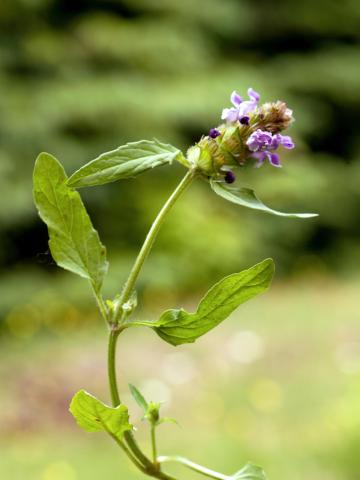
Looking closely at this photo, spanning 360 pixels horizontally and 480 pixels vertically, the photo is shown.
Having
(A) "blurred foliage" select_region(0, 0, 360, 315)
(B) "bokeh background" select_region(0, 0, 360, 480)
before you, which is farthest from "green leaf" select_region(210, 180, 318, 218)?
(A) "blurred foliage" select_region(0, 0, 360, 315)

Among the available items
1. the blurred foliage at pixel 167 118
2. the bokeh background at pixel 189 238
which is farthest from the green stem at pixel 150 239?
the blurred foliage at pixel 167 118

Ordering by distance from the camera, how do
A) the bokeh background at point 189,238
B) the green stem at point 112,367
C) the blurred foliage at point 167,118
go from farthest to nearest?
the blurred foliage at point 167,118
the bokeh background at point 189,238
the green stem at point 112,367

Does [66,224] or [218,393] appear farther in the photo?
[218,393]

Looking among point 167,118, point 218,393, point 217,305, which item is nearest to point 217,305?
point 217,305

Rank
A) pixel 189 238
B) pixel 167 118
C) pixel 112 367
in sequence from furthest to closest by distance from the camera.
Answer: pixel 189 238
pixel 167 118
pixel 112 367

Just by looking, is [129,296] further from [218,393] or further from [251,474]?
[218,393]

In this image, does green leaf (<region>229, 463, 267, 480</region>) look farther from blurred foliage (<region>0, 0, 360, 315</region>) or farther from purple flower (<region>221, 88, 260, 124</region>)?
blurred foliage (<region>0, 0, 360, 315</region>)

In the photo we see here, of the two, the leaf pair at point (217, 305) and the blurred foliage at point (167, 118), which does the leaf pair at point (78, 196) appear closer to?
the leaf pair at point (217, 305)
